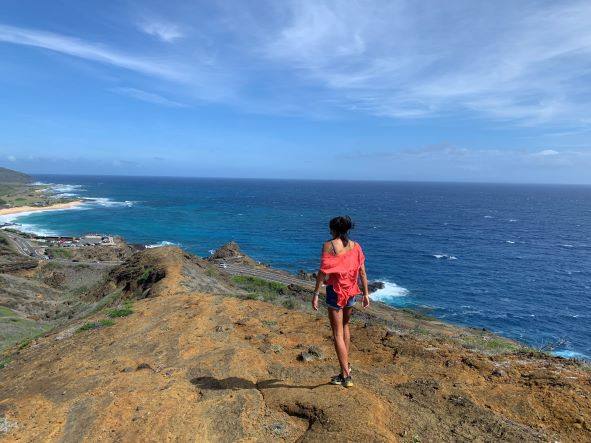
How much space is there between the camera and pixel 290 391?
7180mm

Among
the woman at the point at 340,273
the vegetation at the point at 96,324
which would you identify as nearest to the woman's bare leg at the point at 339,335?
the woman at the point at 340,273

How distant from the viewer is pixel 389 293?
155 feet

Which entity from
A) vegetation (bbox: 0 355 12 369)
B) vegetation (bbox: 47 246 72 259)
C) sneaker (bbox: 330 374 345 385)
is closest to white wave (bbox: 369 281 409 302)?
vegetation (bbox: 0 355 12 369)

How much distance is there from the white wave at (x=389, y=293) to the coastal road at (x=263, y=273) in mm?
8023

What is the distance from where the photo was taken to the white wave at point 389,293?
45688 mm

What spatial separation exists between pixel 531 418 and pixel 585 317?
145ft

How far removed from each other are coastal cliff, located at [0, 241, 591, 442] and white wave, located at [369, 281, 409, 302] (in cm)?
3543

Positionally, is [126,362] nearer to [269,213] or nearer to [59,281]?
[59,281]

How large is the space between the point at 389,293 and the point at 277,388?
42.2 metres

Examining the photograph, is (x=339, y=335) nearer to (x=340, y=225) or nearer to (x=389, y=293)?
(x=340, y=225)

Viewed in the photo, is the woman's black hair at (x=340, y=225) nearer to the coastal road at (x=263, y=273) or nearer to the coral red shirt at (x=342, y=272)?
the coral red shirt at (x=342, y=272)

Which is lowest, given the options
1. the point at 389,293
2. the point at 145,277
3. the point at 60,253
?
the point at 60,253

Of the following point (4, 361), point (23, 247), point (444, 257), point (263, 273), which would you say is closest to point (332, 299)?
point (4, 361)

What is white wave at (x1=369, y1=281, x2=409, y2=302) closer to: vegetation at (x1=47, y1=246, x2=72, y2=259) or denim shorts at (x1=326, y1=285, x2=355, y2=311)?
denim shorts at (x1=326, y1=285, x2=355, y2=311)
